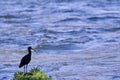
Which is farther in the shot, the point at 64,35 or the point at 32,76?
the point at 64,35

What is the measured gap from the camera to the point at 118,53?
33719 mm

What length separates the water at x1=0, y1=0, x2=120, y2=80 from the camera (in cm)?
2959

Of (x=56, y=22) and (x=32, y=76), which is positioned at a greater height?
(x=32, y=76)

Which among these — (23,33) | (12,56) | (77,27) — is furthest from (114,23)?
(12,56)

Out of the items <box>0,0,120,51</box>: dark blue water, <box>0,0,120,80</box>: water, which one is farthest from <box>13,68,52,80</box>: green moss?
<box>0,0,120,51</box>: dark blue water

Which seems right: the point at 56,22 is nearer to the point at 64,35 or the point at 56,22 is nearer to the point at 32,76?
the point at 64,35

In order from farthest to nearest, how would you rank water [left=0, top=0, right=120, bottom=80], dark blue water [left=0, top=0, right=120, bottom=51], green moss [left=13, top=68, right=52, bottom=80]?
dark blue water [left=0, top=0, right=120, bottom=51] → water [left=0, top=0, right=120, bottom=80] → green moss [left=13, top=68, right=52, bottom=80]

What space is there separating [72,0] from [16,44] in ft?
86.5

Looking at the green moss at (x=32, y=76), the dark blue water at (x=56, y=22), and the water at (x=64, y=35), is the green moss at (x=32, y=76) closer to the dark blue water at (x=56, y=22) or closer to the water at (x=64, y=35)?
the water at (x=64, y=35)

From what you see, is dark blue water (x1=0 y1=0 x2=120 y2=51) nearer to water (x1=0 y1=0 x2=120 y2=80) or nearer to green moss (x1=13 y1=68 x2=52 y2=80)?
water (x1=0 y1=0 x2=120 y2=80)

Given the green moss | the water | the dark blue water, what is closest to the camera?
the green moss

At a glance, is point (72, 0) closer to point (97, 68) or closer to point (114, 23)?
point (114, 23)

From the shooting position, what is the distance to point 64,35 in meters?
42.6

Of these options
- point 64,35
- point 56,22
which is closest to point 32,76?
point 64,35
